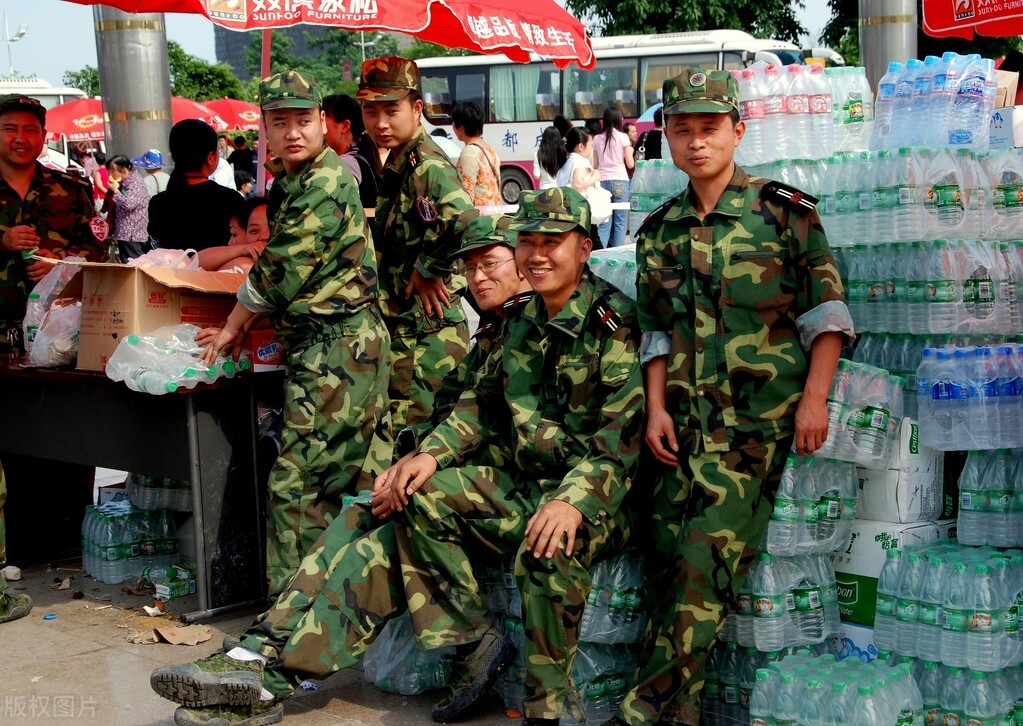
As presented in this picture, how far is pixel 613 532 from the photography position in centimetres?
399

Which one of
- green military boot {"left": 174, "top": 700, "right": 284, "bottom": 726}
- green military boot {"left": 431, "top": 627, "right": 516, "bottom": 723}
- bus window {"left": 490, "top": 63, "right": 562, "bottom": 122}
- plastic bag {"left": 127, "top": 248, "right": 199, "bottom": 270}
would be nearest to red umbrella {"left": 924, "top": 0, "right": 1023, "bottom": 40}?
plastic bag {"left": 127, "top": 248, "right": 199, "bottom": 270}

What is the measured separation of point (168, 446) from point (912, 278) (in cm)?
327

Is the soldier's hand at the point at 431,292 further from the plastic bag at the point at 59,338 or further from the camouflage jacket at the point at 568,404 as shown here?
the plastic bag at the point at 59,338

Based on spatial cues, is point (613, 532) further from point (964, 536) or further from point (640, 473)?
point (964, 536)

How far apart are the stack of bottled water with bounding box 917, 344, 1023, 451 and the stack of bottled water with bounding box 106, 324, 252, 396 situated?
9.60 ft

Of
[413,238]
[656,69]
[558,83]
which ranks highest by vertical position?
[656,69]

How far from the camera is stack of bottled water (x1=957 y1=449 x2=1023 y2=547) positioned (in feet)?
13.1

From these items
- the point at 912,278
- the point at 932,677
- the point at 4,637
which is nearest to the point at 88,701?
→ the point at 4,637

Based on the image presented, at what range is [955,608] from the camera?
377cm

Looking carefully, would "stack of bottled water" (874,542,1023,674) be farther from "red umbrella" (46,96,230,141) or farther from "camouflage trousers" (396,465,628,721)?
"red umbrella" (46,96,230,141)

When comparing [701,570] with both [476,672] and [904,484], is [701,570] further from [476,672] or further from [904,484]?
[476,672]

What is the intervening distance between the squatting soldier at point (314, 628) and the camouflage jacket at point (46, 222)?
3.05m

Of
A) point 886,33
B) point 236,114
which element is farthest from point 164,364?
point 236,114

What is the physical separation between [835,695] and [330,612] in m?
1.66
